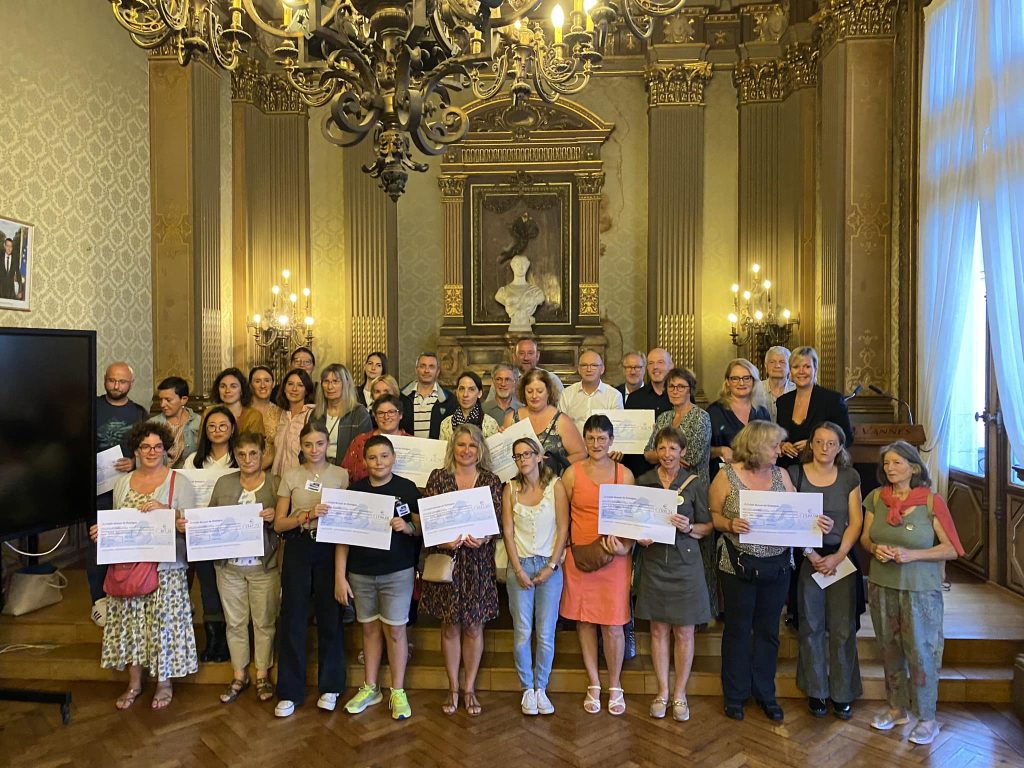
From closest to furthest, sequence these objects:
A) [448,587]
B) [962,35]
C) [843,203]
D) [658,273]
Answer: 1. [448,587]
2. [962,35]
3. [843,203]
4. [658,273]

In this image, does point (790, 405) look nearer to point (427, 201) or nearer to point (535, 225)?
point (535, 225)

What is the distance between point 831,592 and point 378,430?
2843 mm

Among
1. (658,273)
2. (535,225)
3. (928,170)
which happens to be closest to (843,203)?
(928,170)

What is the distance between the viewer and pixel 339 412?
4.71 metres

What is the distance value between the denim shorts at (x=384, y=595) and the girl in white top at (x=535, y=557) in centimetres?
59

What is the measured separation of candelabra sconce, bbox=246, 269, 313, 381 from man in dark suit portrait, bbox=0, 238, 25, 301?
316cm

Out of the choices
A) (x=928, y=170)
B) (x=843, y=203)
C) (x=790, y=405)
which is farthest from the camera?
(x=843, y=203)

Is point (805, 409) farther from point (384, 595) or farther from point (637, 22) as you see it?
point (384, 595)

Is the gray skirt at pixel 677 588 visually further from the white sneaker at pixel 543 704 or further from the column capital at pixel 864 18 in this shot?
the column capital at pixel 864 18

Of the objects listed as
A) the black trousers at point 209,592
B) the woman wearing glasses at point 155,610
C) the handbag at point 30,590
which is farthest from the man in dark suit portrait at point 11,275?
the black trousers at point 209,592

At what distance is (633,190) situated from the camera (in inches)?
381

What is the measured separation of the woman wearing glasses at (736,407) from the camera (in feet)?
14.3

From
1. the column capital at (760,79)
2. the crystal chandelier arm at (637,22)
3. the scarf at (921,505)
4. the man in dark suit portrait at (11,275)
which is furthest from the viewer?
the column capital at (760,79)

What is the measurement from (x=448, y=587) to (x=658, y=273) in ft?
20.8
